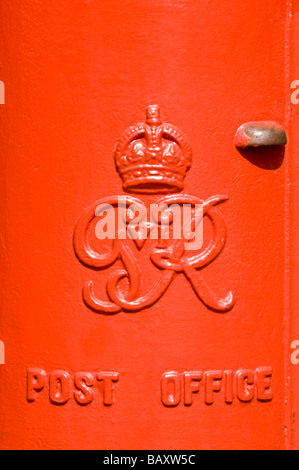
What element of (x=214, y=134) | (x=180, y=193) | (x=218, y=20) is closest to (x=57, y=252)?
(x=180, y=193)

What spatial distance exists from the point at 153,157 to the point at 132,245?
0.22m

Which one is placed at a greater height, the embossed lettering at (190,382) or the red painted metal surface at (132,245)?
the red painted metal surface at (132,245)

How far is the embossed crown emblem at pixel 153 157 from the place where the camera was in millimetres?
2135

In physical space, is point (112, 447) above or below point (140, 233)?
below

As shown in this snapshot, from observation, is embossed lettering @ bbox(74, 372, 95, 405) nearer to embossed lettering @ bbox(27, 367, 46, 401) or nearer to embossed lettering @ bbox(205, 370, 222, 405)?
embossed lettering @ bbox(27, 367, 46, 401)

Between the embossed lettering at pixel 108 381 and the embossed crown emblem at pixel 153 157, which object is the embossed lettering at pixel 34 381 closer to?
the embossed lettering at pixel 108 381

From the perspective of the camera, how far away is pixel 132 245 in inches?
84.6

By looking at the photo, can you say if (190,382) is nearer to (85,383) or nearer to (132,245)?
(85,383)

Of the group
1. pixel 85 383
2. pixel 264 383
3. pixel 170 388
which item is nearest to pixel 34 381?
pixel 85 383

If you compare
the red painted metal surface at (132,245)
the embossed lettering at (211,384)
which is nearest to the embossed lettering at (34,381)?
the red painted metal surface at (132,245)

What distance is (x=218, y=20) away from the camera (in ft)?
7.04

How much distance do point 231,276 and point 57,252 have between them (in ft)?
1.41

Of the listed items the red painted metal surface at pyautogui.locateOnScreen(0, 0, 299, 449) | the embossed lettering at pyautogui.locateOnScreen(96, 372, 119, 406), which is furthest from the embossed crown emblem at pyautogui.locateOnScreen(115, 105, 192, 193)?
the embossed lettering at pyautogui.locateOnScreen(96, 372, 119, 406)
